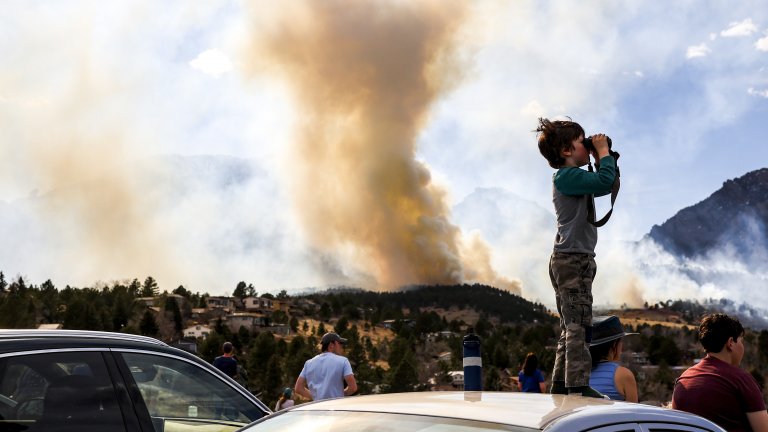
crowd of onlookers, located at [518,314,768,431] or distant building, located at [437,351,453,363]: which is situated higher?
distant building, located at [437,351,453,363]

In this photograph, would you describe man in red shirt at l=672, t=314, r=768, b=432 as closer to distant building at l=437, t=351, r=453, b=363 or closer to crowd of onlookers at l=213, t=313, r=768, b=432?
crowd of onlookers at l=213, t=313, r=768, b=432

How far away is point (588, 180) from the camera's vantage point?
5938 mm

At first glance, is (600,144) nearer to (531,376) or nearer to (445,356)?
(531,376)

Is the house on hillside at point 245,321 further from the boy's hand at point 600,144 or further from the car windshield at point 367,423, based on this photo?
the car windshield at point 367,423

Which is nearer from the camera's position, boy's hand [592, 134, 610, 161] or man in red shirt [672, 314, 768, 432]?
man in red shirt [672, 314, 768, 432]

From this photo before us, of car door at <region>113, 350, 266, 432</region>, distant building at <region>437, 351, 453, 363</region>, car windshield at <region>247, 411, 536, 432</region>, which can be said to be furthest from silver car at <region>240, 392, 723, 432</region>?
distant building at <region>437, 351, 453, 363</region>

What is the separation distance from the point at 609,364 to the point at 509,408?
3.11 m

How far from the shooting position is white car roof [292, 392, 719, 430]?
3.03 metres

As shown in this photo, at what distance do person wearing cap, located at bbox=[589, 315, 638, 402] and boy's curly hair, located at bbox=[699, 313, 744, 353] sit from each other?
0.52 m

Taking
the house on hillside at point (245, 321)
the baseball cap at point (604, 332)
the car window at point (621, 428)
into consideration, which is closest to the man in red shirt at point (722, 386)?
the baseball cap at point (604, 332)

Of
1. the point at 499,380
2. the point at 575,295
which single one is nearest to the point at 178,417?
the point at 575,295

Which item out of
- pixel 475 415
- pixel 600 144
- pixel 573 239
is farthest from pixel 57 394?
pixel 600 144

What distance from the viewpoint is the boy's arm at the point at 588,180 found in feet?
19.3

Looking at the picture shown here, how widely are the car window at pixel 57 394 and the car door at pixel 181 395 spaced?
158mm
